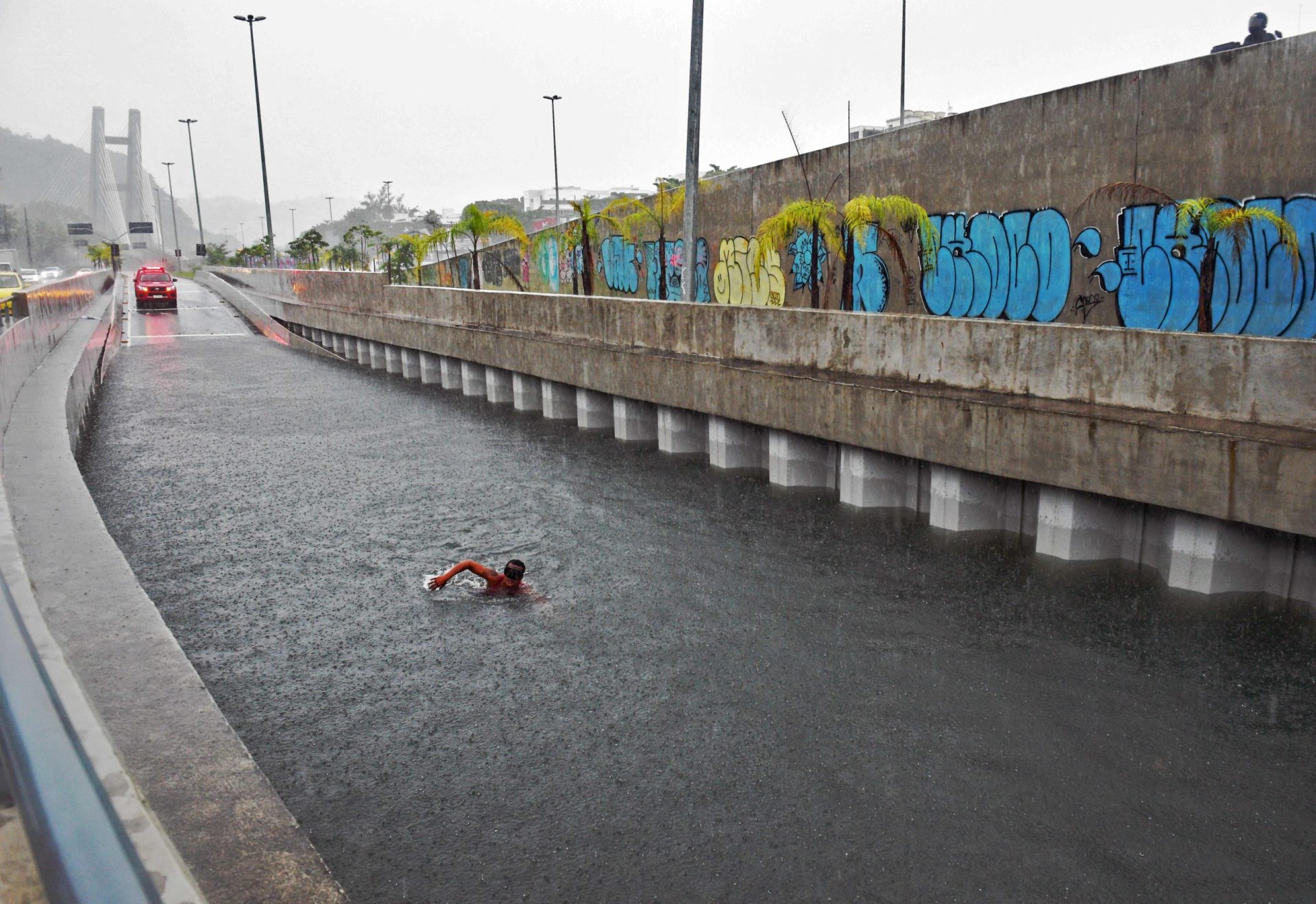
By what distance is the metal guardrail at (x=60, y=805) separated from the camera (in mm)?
1213

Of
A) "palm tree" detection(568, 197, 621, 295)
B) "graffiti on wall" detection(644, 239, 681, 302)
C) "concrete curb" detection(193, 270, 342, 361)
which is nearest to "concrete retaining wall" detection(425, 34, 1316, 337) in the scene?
"graffiti on wall" detection(644, 239, 681, 302)

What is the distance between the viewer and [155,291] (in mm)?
45656

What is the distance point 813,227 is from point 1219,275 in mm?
6825

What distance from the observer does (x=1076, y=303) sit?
13859 millimetres

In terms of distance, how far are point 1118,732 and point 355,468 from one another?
1079cm

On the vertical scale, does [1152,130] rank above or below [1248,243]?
above

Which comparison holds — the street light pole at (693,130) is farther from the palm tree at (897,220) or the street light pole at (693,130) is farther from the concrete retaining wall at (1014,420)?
the palm tree at (897,220)

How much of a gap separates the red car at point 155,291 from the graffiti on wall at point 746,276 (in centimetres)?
3172

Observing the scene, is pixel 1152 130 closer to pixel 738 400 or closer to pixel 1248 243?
pixel 1248 243

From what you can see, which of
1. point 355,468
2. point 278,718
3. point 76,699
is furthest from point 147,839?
point 355,468

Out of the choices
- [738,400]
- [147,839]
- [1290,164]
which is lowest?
[738,400]

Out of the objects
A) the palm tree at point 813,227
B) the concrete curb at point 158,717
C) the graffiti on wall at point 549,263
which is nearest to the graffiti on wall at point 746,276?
the palm tree at point 813,227

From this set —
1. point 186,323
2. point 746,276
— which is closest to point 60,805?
point 746,276

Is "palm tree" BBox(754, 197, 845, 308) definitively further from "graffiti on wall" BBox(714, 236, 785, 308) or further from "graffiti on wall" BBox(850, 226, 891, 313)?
"graffiti on wall" BBox(714, 236, 785, 308)
